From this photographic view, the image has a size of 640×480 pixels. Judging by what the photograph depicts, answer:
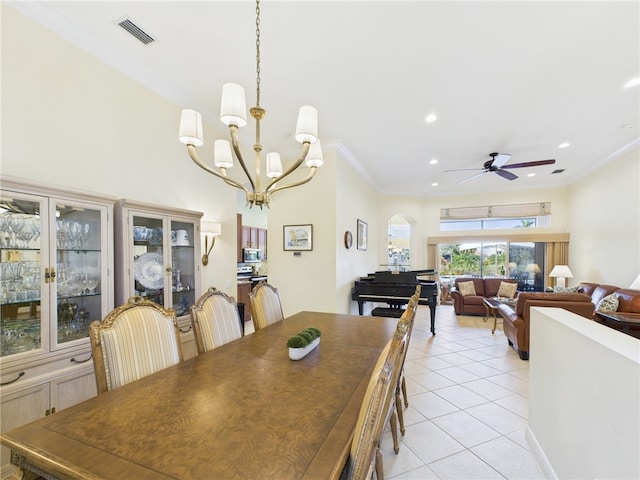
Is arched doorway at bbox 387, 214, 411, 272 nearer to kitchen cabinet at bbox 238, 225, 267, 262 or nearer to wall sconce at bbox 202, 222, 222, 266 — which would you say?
kitchen cabinet at bbox 238, 225, 267, 262

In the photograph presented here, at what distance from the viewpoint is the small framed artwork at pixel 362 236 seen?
5691mm

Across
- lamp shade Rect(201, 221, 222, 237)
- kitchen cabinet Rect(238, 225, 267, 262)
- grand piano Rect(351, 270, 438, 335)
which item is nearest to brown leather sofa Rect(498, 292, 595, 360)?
grand piano Rect(351, 270, 438, 335)

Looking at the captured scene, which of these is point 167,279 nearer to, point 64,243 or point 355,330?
point 64,243

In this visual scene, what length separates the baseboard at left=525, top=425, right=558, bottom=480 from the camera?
1736 millimetres

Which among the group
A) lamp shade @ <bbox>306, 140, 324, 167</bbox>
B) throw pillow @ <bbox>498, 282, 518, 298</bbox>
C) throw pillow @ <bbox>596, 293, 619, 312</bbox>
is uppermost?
lamp shade @ <bbox>306, 140, 324, 167</bbox>

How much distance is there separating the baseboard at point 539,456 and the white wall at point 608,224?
166 inches

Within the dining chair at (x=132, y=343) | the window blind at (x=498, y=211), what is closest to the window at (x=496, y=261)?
the window blind at (x=498, y=211)

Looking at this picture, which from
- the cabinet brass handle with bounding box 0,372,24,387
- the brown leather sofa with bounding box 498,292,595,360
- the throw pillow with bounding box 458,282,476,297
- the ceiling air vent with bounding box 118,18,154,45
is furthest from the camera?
the throw pillow with bounding box 458,282,476,297

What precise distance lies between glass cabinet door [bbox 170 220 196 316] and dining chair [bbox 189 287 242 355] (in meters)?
0.87

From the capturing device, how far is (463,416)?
8.06 ft

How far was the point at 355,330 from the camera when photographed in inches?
91.2

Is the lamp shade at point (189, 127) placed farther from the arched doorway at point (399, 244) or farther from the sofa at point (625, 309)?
the arched doorway at point (399, 244)

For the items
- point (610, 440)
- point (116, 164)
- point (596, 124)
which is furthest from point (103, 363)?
point (596, 124)

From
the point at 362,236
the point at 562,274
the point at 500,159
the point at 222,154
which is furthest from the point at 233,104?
the point at 562,274
